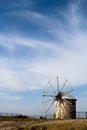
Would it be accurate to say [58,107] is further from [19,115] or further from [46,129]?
Answer: [46,129]

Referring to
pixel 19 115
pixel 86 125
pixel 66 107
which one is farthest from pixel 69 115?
pixel 86 125

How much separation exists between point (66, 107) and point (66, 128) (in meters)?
28.9

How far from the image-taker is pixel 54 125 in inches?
2276

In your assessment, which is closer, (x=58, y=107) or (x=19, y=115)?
(x=58, y=107)

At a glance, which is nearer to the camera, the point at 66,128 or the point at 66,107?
the point at 66,128

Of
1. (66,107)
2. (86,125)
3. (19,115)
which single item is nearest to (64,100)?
(66,107)

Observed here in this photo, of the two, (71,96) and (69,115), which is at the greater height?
(71,96)

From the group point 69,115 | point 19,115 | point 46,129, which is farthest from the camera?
point 19,115

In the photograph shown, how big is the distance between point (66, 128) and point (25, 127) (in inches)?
294

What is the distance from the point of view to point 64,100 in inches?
3401

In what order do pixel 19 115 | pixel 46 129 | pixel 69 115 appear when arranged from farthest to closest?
pixel 19 115 → pixel 69 115 → pixel 46 129

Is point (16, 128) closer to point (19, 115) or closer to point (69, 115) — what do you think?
point (69, 115)

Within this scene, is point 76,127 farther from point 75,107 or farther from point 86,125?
point 75,107

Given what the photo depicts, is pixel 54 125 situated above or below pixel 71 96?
below
